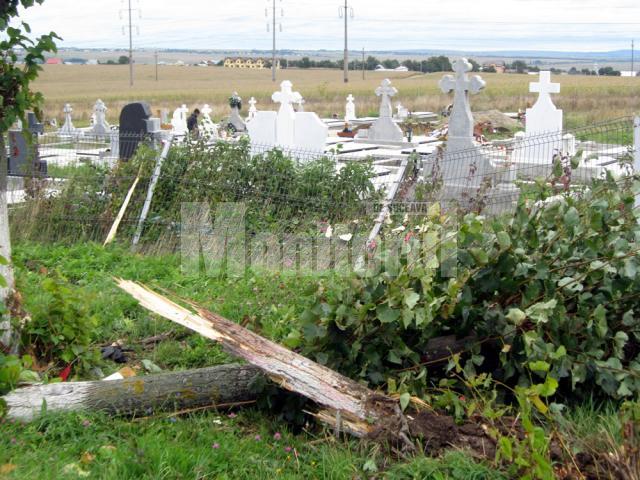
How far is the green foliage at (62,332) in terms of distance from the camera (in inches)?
200

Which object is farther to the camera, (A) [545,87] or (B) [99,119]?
(B) [99,119]

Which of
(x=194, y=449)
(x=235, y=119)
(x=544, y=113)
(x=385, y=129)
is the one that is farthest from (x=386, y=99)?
(x=194, y=449)

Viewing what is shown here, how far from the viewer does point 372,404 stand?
4.07m

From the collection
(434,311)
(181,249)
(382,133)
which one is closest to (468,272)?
(434,311)

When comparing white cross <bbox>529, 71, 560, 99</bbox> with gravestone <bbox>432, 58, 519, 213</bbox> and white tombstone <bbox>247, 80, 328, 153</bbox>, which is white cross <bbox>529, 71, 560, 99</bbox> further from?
white tombstone <bbox>247, 80, 328, 153</bbox>

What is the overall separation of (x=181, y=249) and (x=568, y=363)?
4880 millimetres

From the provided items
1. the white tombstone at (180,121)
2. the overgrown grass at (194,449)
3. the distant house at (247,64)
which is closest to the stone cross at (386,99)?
the white tombstone at (180,121)

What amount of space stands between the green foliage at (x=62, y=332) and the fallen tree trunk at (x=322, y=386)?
1.00 metres

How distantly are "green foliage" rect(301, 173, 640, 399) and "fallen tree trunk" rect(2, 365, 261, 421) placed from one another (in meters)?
0.47

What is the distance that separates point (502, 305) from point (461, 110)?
9.87 metres

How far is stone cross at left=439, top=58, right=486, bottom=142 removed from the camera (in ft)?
46.3

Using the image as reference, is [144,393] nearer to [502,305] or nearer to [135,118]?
[502,305]

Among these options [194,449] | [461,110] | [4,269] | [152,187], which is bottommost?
[194,449]

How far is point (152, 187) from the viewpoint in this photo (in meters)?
9.27
